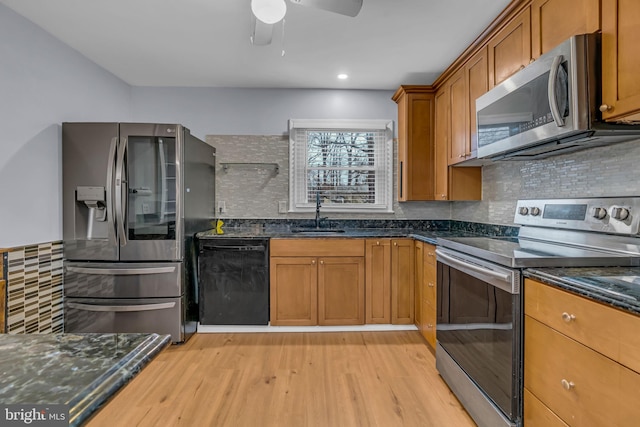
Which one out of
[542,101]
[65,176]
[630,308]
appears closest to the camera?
[630,308]

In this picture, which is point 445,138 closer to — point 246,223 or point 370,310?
point 370,310

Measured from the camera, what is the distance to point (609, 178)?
171cm

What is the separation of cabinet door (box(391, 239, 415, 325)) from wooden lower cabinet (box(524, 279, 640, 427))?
5.30 ft

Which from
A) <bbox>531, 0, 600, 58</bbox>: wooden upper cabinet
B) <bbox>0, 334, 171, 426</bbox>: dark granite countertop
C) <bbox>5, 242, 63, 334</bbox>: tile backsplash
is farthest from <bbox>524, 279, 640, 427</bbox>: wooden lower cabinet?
<bbox>5, 242, 63, 334</bbox>: tile backsplash

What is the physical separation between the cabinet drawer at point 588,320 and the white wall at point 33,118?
118 inches

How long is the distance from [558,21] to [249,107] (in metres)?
2.74

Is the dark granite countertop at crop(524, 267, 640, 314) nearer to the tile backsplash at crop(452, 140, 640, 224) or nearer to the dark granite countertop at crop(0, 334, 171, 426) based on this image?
the tile backsplash at crop(452, 140, 640, 224)

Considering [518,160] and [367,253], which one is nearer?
[518,160]

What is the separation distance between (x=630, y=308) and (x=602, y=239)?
2.98ft

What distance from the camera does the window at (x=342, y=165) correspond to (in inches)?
140

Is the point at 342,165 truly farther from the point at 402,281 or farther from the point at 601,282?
the point at 601,282

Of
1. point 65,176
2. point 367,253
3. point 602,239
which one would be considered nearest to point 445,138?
point 367,253

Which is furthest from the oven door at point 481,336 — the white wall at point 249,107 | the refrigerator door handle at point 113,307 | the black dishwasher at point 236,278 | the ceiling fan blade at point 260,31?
the refrigerator door handle at point 113,307

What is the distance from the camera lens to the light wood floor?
1.84 m
